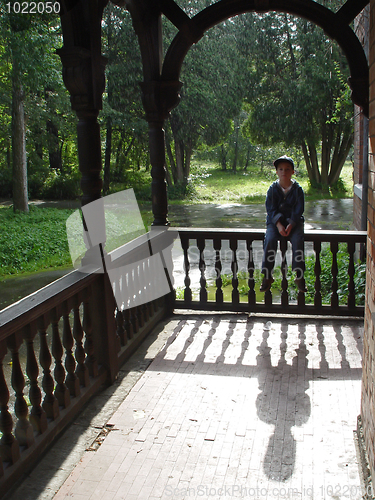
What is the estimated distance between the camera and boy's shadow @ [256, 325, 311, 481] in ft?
8.70

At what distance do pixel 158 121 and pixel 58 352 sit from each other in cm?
267

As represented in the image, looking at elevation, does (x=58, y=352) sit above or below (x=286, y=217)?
below

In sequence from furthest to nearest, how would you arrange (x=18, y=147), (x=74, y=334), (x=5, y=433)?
(x=18, y=147) → (x=74, y=334) → (x=5, y=433)

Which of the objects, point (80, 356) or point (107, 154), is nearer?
point (80, 356)

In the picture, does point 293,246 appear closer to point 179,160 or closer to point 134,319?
point 134,319

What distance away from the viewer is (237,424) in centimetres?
304

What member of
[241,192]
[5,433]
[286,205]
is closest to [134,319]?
[286,205]

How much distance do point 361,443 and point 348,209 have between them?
14.9 meters

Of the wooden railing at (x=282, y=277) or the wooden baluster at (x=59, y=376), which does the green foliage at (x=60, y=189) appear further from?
the wooden baluster at (x=59, y=376)

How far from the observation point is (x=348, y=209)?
16.7 meters

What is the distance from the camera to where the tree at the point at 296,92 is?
21500mm

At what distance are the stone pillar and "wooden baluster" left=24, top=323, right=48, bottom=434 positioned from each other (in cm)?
256

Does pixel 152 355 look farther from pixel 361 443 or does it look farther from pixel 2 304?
pixel 2 304

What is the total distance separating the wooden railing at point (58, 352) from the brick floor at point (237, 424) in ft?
0.93
